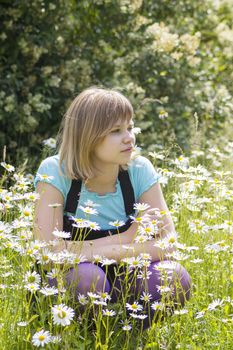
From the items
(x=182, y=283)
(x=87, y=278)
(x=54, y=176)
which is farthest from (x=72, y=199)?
(x=182, y=283)

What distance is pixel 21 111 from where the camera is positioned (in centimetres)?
456

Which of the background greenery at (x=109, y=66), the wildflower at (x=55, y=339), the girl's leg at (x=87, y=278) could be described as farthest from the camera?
the background greenery at (x=109, y=66)

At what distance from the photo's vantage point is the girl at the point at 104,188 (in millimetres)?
2604

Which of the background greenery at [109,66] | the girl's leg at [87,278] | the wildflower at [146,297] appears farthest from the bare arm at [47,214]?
the background greenery at [109,66]

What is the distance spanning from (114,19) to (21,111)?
1159mm

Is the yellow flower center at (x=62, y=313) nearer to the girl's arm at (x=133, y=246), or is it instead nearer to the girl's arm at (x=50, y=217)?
the girl's arm at (x=133, y=246)

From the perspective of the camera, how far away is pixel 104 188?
2.82 metres

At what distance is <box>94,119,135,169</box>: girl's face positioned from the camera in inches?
106

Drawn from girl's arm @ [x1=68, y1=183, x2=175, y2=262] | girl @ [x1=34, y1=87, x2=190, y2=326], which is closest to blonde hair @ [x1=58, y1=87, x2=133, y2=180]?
girl @ [x1=34, y1=87, x2=190, y2=326]

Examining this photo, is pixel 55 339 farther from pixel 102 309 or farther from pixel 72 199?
pixel 72 199

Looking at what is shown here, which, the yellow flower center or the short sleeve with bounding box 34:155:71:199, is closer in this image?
the yellow flower center

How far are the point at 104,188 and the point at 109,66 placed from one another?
98.6 inches

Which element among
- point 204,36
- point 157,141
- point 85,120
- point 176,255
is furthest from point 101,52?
point 176,255

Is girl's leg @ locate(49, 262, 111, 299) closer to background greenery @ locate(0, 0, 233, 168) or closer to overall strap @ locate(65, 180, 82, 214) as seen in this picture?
overall strap @ locate(65, 180, 82, 214)
